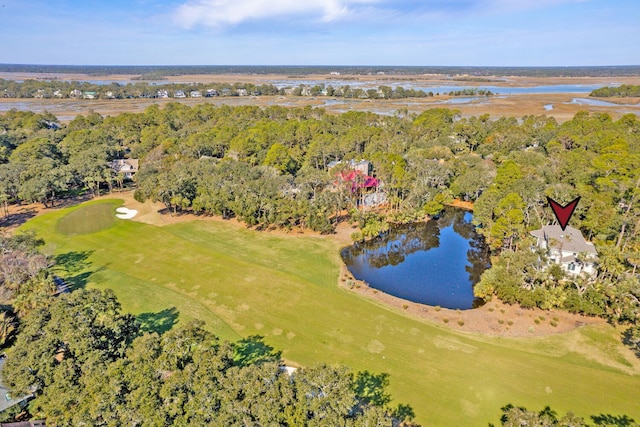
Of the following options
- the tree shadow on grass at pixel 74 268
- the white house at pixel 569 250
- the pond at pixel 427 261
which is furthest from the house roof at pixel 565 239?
the tree shadow on grass at pixel 74 268

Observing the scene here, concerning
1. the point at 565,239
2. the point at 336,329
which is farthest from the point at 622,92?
the point at 336,329

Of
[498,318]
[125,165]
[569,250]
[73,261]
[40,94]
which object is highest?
[40,94]

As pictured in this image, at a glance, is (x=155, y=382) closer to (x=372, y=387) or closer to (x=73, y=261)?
(x=372, y=387)

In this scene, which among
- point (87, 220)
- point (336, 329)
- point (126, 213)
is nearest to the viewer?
point (336, 329)

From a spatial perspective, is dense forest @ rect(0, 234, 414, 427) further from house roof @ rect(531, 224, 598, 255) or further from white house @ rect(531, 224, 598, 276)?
house roof @ rect(531, 224, 598, 255)

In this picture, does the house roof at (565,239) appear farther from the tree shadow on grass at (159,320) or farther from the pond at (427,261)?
the tree shadow on grass at (159,320)

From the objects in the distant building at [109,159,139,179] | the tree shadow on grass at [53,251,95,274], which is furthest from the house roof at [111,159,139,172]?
the tree shadow on grass at [53,251,95,274]
